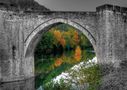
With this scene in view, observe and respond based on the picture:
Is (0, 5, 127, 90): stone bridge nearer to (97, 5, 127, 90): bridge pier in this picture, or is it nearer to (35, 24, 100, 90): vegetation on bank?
(97, 5, 127, 90): bridge pier

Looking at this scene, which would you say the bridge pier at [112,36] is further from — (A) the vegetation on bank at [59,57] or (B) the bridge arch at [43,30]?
(A) the vegetation on bank at [59,57]

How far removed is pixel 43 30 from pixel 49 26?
2.03 feet

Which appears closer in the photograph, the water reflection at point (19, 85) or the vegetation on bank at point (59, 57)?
the vegetation on bank at point (59, 57)

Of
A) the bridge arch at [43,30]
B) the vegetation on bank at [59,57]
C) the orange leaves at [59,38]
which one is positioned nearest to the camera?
the vegetation on bank at [59,57]

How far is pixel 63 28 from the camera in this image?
7569 centimetres

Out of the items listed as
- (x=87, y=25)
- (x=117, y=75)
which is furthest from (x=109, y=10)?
(x=117, y=75)

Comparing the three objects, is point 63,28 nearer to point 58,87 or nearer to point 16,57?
Answer: point 16,57

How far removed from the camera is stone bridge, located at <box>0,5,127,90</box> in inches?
757

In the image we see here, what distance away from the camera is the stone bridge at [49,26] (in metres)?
19.2

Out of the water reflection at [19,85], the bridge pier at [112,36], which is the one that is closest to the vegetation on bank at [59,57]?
the water reflection at [19,85]

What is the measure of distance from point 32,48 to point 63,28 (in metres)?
52.3

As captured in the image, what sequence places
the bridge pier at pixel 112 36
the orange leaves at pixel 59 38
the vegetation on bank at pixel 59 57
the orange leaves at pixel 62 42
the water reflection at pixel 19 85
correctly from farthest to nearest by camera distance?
the orange leaves at pixel 62 42, the orange leaves at pixel 59 38, the water reflection at pixel 19 85, the bridge pier at pixel 112 36, the vegetation on bank at pixel 59 57

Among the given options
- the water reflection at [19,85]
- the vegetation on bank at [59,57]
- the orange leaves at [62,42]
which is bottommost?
the water reflection at [19,85]

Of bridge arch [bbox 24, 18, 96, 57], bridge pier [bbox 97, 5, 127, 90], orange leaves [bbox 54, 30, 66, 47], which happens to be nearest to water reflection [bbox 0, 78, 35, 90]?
bridge arch [bbox 24, 18, 96, 57]
